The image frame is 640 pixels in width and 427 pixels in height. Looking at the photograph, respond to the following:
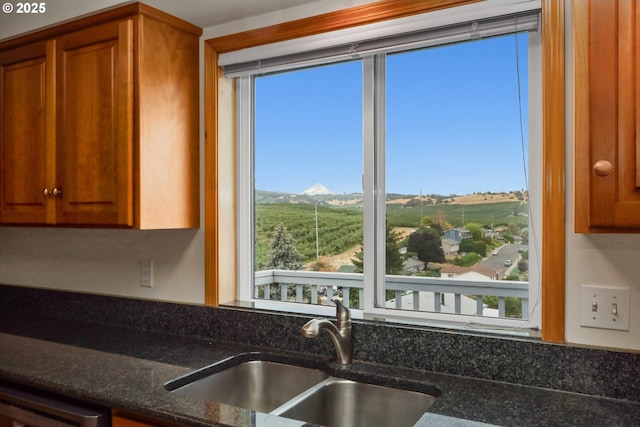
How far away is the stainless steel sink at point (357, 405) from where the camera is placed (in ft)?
4.64

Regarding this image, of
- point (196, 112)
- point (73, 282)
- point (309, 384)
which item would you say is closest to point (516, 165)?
point (309, 384)

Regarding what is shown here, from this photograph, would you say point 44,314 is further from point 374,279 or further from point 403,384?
point 403,384

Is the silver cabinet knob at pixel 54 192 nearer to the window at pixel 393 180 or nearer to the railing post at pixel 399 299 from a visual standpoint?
the window at pixel 393 180

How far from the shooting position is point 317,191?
1.97 m

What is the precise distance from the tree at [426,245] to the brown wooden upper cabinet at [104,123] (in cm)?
90

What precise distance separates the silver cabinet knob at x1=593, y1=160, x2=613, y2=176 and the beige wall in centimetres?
37

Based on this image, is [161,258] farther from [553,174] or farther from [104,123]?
[553,174]

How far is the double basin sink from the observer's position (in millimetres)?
1424

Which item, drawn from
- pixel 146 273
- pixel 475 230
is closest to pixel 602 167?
pixel 475 230

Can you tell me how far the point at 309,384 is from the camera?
1636 millimetres

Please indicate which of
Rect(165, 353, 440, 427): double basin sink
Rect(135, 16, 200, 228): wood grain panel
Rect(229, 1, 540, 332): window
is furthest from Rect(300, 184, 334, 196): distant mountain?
Rect(165, 353, 440, 427): double basin sink

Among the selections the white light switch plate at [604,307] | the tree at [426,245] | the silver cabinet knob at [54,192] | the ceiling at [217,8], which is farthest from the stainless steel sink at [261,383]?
the ceiling at [217,8]

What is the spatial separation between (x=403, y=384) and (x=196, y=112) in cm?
133

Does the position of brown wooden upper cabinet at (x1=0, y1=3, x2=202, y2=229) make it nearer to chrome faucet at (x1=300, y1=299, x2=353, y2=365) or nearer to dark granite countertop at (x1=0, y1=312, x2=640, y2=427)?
dark granite countertop at (x1=0, y1=312, x2=640, y2=427)
